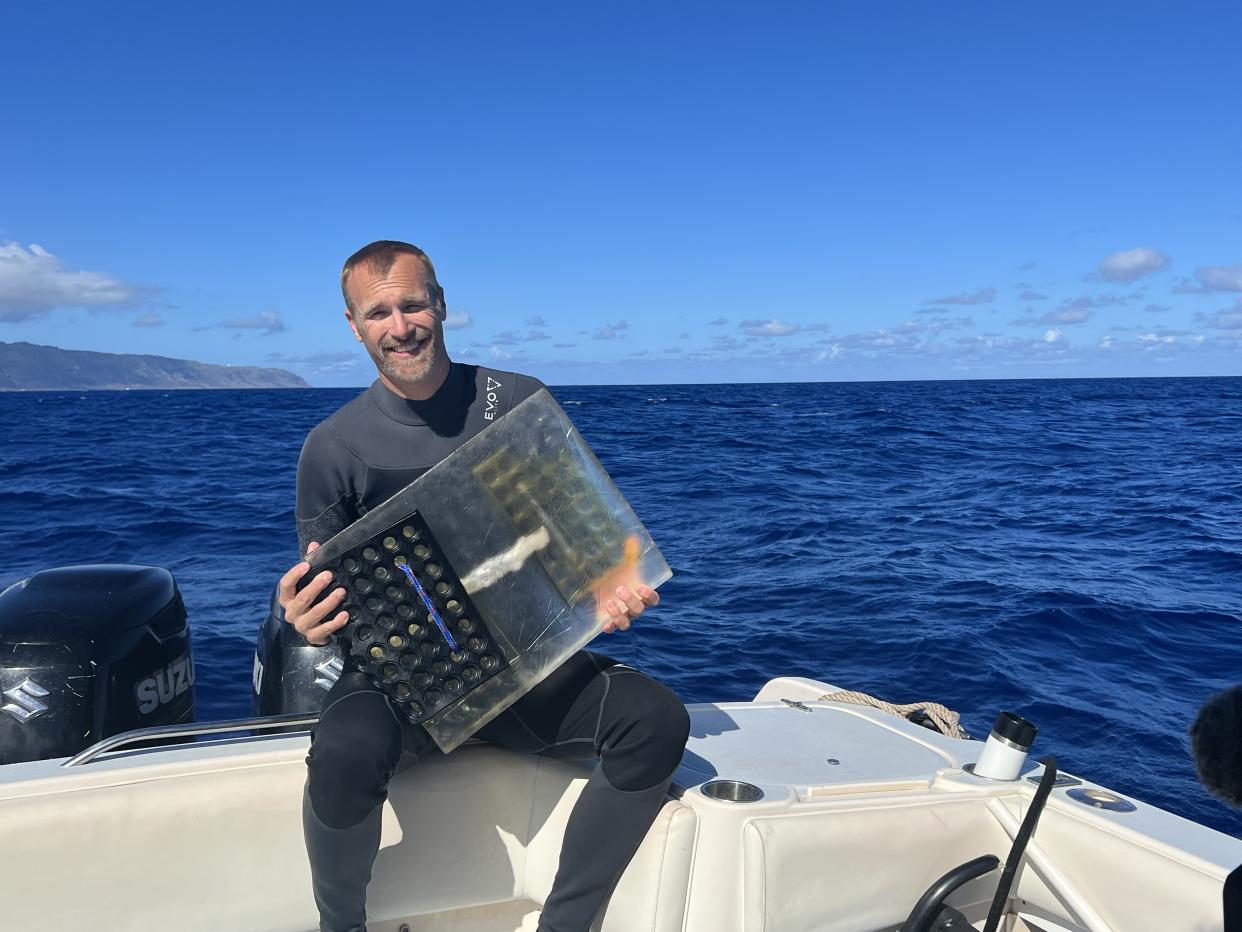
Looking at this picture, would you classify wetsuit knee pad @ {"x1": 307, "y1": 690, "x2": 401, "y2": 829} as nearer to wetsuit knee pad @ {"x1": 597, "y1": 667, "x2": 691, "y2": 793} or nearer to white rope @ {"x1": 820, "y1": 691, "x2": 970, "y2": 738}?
wetsuit knee pad @ {"x1": 597, "y1": 667, "x2": 691, "y2": 793}

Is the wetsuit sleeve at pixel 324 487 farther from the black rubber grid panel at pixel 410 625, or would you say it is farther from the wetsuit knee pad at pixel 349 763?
the wetsuit knee pad at pixel 349 763

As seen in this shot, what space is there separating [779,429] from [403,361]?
26662mm

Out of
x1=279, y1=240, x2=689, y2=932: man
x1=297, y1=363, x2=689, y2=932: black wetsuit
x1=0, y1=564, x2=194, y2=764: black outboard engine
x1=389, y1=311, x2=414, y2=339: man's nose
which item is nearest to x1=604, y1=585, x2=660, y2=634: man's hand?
x1=279, y1=240, x2=689, y2=932: man

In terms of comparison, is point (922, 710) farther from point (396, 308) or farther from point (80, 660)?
point (80, 660)

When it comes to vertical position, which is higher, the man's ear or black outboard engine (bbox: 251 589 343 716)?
the man's ear

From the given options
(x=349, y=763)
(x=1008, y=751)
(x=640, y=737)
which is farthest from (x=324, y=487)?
(x=1008, y=751)

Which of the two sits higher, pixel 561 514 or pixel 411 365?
pixel 411 365

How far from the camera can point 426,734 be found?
7.74ft

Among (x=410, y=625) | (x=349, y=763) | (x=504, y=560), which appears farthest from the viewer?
(x=504, y=560)

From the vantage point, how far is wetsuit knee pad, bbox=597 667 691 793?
2283 millimetres

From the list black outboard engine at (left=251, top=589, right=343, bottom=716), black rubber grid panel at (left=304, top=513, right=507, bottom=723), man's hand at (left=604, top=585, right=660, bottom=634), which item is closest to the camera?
black rubber grid panel at (left=304, top=513, right=507, bottom=723)

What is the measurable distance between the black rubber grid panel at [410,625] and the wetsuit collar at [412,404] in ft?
1.28

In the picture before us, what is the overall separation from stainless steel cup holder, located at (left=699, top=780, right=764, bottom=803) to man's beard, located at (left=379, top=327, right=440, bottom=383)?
51.8 inches

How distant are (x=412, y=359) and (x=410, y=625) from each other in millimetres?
711
